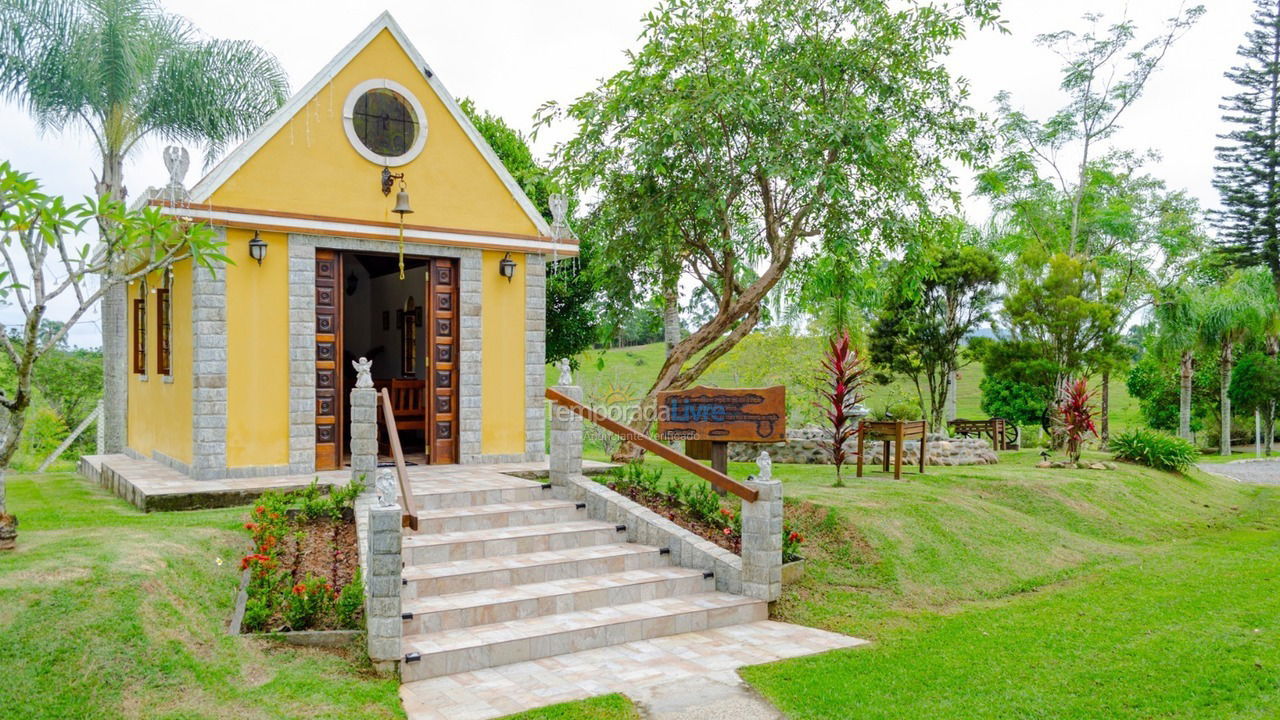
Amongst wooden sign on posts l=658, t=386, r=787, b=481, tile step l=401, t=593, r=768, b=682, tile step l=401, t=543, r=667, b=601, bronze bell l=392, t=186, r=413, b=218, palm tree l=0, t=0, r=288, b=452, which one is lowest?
tile step l=401, t=593, r=768, b=682

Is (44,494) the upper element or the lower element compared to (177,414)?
lower

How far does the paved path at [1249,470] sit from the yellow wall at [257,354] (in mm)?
18448

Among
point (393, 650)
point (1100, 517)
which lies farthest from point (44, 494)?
point (1100, 517)

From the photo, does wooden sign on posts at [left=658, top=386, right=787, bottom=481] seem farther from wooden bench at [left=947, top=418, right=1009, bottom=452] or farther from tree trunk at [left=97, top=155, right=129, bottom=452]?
wooden bench at [left=947, top=418, right=1009, bottom=452]

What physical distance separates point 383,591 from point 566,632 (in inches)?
56.1

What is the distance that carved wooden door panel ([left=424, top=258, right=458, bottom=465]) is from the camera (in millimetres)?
11258

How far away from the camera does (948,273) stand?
21.9 meters

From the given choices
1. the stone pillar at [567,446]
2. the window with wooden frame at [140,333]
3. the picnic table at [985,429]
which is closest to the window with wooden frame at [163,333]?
the window with wooden frame at [140,333]

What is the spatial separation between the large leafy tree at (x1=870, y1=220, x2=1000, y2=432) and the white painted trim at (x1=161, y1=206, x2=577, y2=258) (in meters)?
12.5

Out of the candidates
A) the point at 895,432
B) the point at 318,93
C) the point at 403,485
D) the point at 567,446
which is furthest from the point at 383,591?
the point at 895,432

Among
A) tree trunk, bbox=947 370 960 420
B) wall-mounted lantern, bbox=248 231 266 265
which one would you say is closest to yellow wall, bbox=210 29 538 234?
wall-mounted lantern, bbox=248 231 266 265

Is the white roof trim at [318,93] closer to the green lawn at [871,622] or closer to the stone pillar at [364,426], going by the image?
the stone pillar at [364,426]

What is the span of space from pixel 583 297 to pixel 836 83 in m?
8.43

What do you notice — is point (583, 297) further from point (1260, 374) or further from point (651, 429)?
point (1260, 374)
